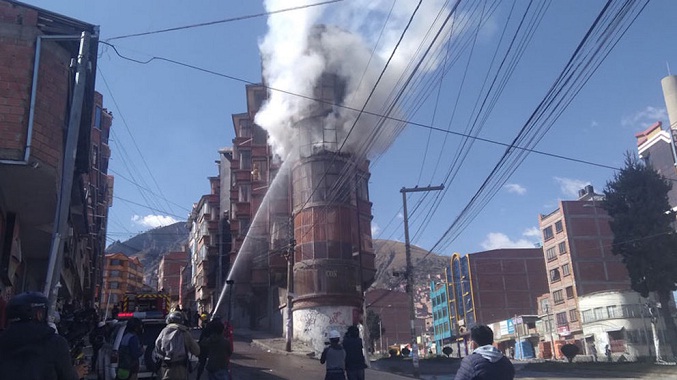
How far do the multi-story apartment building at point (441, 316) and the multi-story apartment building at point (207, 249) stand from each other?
42447 mm

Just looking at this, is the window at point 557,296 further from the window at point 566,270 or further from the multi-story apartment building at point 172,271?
the multi-story apartment building at point 172,271

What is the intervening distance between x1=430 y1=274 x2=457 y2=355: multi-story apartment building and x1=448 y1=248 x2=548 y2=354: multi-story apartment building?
270 inches

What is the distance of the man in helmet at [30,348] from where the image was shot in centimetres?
325

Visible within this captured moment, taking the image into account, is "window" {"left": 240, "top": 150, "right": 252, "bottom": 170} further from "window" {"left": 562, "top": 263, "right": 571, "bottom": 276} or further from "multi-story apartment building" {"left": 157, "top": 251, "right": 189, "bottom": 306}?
"multi-story apartment building" {"left": 157, "top": 251, "right": 189, "bottom": 306}

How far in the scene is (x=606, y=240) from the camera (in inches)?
2530

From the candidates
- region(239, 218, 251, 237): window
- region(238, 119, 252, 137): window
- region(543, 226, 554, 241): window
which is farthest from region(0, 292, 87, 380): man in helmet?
region(543, 226, 554, 241): window

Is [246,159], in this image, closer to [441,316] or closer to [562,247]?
[562,247]

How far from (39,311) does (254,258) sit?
→ 41.8 m

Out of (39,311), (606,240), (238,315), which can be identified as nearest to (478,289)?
(606,240)

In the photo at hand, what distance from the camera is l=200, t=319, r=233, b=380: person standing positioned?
7855 mm

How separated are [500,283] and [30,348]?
82297 mm

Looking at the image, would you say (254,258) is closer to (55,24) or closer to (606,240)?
(55,24)

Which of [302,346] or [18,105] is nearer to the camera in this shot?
[18,105]

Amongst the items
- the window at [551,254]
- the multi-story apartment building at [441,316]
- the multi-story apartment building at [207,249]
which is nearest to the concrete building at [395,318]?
the multi-story apartment building at [441,316]
